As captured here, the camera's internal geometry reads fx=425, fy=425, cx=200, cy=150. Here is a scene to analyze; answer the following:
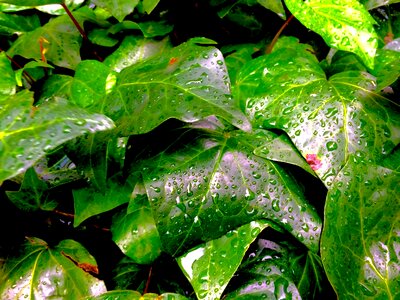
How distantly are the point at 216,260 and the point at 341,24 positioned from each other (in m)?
0.49

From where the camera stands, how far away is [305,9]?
0.83 m

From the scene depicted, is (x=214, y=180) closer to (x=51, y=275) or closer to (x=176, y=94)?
(x=176, y=94)

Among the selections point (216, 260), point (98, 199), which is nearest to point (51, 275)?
point (98, 199)

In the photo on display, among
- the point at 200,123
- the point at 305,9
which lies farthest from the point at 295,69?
the point at 200,123

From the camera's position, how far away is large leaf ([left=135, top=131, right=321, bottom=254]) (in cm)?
67

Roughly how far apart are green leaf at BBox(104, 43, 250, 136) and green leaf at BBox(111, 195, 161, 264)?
159 millimetres

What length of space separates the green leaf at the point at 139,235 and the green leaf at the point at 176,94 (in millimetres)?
159

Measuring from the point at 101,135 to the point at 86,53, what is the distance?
498 mm

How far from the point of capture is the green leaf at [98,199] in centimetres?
76

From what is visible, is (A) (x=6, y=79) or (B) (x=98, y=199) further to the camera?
(A) (x=6, y=79)

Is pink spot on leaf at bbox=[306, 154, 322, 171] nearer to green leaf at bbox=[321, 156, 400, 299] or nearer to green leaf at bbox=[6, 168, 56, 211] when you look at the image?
green leaf at bbox=[321, 156, 400, 299]

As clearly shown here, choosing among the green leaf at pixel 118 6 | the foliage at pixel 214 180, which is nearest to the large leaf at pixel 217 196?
the foliage at pixel 214 180

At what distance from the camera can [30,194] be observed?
Result: 0.78 m

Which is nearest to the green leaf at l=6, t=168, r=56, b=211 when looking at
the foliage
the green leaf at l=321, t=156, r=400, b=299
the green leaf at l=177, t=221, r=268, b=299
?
the foliage
